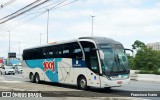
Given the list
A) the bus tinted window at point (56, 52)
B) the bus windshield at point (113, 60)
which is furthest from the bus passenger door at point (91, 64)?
the bus tinted window at point (56, 52)

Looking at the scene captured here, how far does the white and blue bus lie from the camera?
68.3 feet

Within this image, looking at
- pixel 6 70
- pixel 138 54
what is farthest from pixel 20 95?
pixel 138 54

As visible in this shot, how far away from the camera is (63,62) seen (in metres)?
25.0

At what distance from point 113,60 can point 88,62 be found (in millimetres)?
1707

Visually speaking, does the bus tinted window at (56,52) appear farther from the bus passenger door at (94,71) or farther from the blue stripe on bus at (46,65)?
the bus passenger door at (94,71)

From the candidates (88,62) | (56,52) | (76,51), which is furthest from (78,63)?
(56,52)

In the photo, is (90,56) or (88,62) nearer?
(90,56)

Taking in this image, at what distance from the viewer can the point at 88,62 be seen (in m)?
21.9

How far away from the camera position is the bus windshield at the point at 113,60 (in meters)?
20.8

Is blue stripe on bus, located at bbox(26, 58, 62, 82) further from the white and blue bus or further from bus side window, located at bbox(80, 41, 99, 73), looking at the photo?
bus side window, located at bbox(80, 41, 99, 73)

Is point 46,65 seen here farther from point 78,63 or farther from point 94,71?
Result: point 94,71

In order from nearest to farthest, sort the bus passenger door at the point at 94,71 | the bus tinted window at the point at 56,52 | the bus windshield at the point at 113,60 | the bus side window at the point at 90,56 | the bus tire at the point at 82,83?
the bus windshield at the point at 113,60 < the bus passenger door at the point at 94,71 < the bus side window at the point at 90,56 < the bus tire at the point at 82,83 < the bus tinted window at the point at 56,52

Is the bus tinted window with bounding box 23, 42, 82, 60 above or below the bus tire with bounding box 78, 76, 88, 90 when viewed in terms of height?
above

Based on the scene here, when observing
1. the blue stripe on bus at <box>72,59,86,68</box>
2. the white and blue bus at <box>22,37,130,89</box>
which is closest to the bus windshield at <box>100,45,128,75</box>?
the white and blue bus at <box>22,37,130,89</box>
